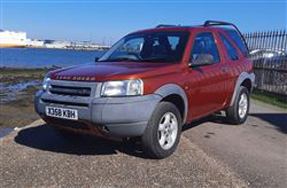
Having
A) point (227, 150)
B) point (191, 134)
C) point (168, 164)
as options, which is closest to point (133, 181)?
point (168, 164)

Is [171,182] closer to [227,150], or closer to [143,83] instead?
[143,83]

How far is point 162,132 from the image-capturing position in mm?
5117

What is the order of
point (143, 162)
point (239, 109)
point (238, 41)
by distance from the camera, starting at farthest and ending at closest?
1. point (238, 41)
2. point (239, 109)
3. point (143, 162)

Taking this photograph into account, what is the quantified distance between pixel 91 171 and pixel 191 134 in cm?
252

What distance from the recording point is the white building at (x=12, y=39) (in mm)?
123662

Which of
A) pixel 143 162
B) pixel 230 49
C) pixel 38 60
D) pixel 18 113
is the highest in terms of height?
pixel 230 49

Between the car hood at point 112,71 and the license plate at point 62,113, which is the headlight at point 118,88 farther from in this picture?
the license plate at point 62,113

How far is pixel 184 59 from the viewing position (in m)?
5.56

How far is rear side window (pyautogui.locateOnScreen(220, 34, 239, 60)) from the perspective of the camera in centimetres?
694

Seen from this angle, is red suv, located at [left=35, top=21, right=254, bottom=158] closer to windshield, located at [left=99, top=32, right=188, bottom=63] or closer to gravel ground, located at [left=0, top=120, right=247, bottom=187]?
windshield, located at [left=99, top=32, right=188, bottom=63]

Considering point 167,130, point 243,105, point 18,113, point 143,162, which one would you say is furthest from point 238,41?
point 18,113

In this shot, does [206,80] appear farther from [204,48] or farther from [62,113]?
[62,113]

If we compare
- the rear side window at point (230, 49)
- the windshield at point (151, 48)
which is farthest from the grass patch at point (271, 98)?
the windshield at point (151, 48)

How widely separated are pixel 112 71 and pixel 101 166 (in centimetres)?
124
